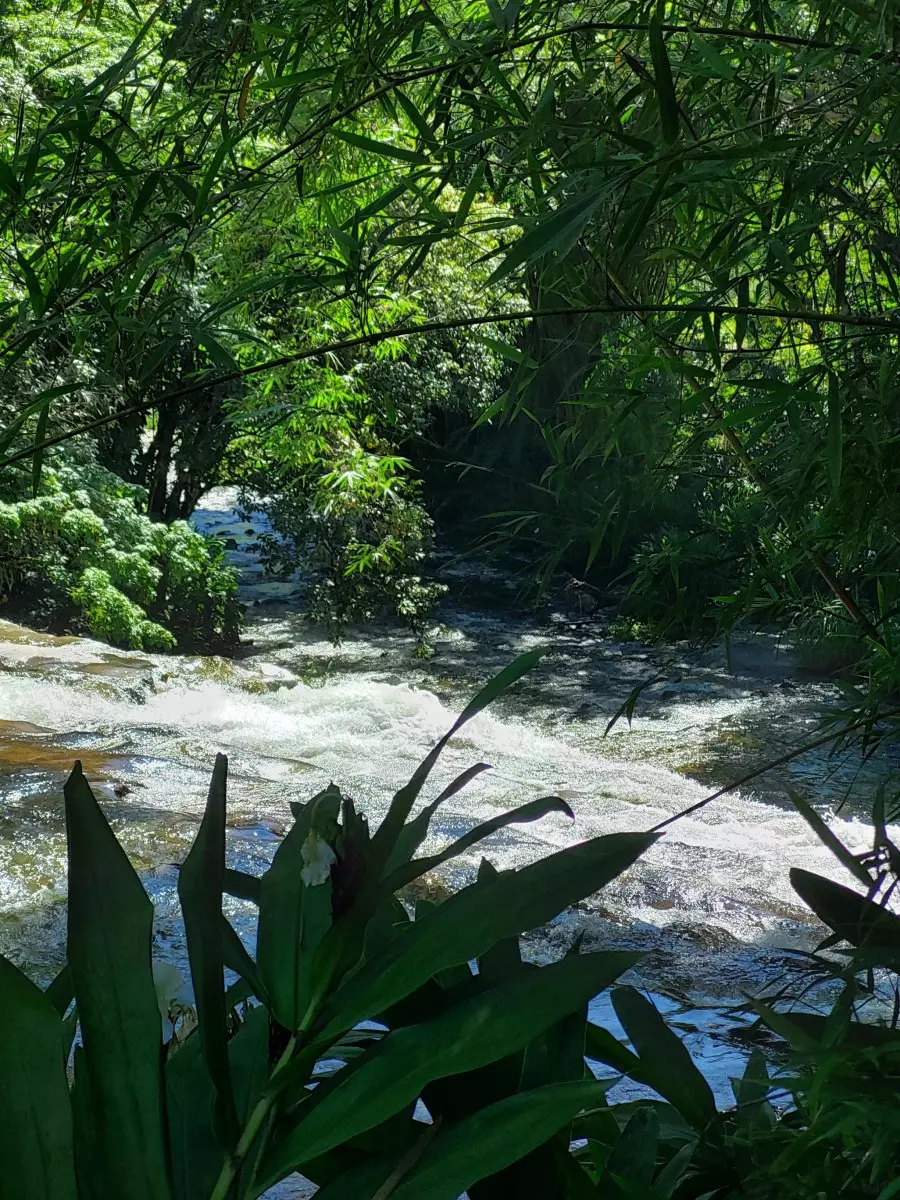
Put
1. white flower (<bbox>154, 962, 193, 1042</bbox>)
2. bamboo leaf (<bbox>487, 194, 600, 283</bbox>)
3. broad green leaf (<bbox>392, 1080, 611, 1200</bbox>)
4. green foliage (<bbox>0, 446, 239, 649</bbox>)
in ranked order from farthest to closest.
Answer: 1. green foliage (<bbox>0, 446, 239, 649</bbox>)
2. bamboo leaf (<bbox>487, 194, 600, 283</bbox>)
3. white flower (<bbox>154, 962, 193, 1042</bbox>)
4. broad green leaf (<bbox>392, 1080, 611, 1200</bbox>)

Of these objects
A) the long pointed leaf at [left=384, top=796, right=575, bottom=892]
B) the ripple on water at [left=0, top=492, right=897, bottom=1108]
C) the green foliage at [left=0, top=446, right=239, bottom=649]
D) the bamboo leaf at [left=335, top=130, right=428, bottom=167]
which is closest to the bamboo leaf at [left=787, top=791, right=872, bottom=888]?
the long pointed leaf at [left=384, top=796, right=575, bottom=892]

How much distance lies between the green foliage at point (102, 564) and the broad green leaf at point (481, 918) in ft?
27.0

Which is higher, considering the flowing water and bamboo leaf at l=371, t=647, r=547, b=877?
bamboo leaf at l=371, t=647, r=547, b=877

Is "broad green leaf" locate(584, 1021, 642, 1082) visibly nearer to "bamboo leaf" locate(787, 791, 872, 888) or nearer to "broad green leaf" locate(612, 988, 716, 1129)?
"broad green leaf" locate(612, 988, 716, 1129)

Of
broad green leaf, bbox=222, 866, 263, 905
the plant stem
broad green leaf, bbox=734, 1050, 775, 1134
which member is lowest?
broad green leaf, bbox=734, 1050, 775, 1134

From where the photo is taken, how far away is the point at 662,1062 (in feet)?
2.68

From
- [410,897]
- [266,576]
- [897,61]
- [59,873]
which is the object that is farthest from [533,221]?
[266,576]

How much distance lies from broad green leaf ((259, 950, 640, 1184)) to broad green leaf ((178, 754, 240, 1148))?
0.13ft

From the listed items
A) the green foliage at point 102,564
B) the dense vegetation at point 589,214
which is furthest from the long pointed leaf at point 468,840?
the green foliage at point 102,564

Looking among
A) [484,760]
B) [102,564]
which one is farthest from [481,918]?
[102,564]

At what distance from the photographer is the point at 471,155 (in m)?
1.70

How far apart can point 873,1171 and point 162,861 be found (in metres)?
3.56

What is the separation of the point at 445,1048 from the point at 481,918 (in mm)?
63

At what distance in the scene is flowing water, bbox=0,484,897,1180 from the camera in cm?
386
